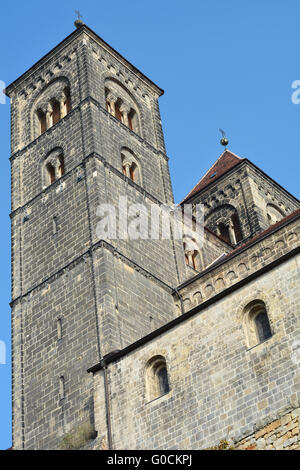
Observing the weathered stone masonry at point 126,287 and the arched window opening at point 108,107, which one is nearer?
the weathered stone masonry at point 126,287

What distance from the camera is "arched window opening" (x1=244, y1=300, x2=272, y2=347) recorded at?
880 inches

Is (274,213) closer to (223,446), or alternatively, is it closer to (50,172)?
(50,172)

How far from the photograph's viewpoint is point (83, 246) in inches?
1191

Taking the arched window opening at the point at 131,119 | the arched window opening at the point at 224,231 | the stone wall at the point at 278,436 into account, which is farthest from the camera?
the arched window opening at the point at 224,231

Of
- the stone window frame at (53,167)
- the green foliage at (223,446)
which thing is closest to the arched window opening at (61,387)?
the green foliage at (223,446)

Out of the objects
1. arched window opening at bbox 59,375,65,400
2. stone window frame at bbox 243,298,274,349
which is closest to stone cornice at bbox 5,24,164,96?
arched window opening at bbox 59,375,65,400

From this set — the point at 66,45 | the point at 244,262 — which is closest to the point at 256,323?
the point at 244,262

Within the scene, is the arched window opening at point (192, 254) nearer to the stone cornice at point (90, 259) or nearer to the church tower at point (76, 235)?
the church tower at point (76, 235)

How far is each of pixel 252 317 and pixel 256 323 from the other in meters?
0.19

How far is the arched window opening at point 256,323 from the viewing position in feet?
73.3

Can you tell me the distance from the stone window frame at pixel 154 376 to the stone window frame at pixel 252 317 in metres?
2.60

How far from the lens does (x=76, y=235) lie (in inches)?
1215

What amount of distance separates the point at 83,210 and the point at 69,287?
9.71ft

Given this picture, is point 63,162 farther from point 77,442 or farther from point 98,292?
point 77,442
